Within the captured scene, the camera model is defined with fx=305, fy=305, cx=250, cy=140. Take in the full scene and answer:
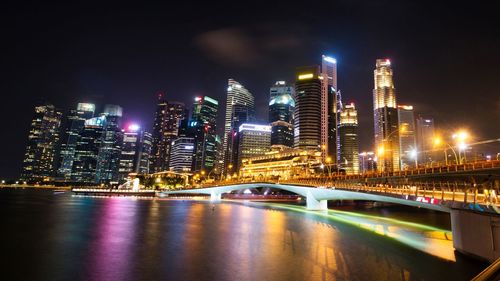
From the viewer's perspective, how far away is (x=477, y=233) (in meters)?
23.5

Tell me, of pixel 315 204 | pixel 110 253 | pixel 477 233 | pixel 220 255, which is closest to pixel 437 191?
pixel 477 233

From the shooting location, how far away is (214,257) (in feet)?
84.1

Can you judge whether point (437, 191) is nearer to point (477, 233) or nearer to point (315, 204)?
point (477, 233)

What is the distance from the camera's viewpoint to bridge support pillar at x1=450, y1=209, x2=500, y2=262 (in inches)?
837

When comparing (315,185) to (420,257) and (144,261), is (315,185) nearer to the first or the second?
(420,257)

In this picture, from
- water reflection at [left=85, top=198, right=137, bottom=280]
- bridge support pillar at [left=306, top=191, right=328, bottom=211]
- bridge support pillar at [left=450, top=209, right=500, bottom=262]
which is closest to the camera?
water reflection at [left=85, top=198, right=137, bottom=280]

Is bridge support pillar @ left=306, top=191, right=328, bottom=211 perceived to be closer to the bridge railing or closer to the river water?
the bridge railing

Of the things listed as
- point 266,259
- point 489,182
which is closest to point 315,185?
point 489,182

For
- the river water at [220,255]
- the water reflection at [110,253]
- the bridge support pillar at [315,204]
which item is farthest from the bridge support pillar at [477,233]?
the bridge support pillar at [315,204]

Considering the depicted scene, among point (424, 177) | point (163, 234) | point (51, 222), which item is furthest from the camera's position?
point (51, 222)

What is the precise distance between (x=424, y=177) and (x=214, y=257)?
31678mm

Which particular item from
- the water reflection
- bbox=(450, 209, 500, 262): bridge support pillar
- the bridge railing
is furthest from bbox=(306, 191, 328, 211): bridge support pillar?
bbox=(450, 209, 500, 262): bridge support pillar

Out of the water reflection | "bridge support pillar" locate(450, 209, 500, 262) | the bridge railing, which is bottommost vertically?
the water reflection

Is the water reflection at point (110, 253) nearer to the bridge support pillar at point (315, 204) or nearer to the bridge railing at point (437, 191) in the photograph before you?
the bridge railing at point (437, 191)
